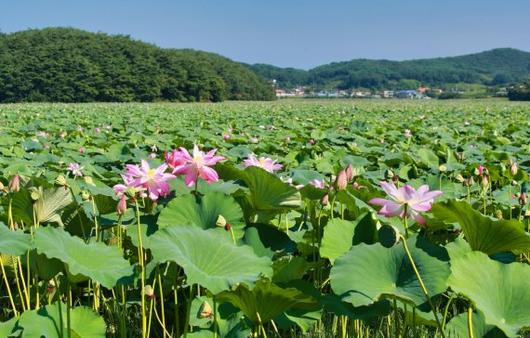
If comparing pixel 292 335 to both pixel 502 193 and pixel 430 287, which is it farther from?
pixel 502 193

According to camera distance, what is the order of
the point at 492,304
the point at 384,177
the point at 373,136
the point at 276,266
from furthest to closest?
the point at 373,136 → the point at 384,177 → the point at 276,266 → the point at 492,304

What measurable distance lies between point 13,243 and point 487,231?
0.96m

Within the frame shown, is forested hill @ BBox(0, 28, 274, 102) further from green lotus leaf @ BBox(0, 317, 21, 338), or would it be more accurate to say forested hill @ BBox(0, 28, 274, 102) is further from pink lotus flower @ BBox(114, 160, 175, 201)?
green lotus leaf @ BBox(0, 317, 21, 338)

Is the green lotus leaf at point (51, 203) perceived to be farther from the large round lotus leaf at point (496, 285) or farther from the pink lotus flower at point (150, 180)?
the large round lotus leaf at point (496, 285)

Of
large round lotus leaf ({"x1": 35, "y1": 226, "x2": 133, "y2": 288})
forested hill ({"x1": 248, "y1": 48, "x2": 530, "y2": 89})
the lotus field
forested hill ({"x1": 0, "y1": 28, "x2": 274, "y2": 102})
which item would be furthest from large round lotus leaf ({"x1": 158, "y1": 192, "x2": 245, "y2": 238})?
forested hill ({"x1": 248, "y1": 48, "x2": 530, "y2": 89})

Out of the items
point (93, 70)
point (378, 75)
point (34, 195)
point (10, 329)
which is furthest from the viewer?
point (378, 75)

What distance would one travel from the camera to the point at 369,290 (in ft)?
3.51

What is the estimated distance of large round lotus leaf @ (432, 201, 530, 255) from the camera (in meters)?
1.18

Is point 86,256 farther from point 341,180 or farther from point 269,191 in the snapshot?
point 341,180

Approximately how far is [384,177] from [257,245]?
1371 mm

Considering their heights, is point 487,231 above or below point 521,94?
above

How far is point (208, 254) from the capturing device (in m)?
1.05

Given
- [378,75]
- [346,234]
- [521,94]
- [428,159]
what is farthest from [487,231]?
[378,75]

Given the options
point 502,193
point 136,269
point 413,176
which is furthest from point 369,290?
point 413,176
